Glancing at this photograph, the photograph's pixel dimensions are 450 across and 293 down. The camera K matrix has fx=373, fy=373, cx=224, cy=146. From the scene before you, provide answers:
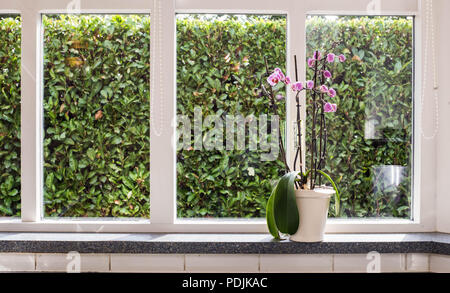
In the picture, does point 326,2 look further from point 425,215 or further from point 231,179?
point 425,215

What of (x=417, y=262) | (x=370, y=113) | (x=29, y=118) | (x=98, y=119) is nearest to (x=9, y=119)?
(x=29, y=118)

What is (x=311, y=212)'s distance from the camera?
129 cm

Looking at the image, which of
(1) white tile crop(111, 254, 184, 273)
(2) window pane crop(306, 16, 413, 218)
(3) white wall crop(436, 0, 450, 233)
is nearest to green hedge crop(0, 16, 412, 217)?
(2) window pane crop(306, 16, 413, 218)

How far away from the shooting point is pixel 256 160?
1.47m

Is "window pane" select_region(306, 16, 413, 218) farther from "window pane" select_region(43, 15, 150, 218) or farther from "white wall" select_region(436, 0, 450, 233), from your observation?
"window pane" select_region(43, 15, 150, 218)

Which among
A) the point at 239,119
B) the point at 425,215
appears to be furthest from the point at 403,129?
the point at 239,119

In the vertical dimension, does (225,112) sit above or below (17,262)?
above

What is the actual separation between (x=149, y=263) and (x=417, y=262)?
A: 943 mm

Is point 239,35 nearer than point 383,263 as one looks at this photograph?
No

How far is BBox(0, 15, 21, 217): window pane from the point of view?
4.88 ft

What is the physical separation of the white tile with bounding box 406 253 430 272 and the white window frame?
0.14 m

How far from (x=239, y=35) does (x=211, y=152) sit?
477mm

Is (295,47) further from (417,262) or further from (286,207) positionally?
(417,262)

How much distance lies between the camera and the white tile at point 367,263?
4.25 feet
